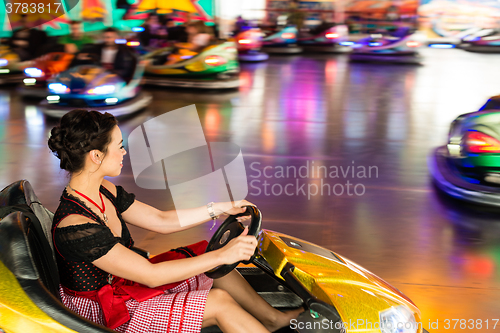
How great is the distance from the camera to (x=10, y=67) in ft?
24.6

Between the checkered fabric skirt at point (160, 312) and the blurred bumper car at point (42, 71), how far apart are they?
19.1 ft

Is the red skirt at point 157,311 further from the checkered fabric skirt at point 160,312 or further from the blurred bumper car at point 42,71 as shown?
the blurred bumper car at point 42,71

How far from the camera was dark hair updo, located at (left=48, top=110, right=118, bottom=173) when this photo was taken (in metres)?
1.42

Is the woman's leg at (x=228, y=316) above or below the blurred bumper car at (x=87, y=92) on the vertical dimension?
above

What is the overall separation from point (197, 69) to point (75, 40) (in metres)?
1.85

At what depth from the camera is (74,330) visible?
1.25 metres

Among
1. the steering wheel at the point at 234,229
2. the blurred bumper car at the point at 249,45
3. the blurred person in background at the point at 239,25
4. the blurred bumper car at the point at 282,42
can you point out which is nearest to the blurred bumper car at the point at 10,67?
the blurred bumper car at the point at 249,45

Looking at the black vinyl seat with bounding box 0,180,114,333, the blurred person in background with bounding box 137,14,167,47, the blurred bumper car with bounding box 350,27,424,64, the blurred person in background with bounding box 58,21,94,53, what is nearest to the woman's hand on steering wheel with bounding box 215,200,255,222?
the black vinyl seat with bounding box 0,180,114,333

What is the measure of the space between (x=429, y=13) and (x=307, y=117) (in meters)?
9.23

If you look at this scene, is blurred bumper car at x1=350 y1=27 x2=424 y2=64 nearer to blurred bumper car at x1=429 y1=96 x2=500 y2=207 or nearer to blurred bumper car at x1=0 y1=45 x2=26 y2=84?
blurred bumper car at x1=0 y1=45 x2=26 y2=84

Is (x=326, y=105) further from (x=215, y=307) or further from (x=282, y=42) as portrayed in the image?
(x=215, y=307)

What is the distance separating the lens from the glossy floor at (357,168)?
2.71 meters

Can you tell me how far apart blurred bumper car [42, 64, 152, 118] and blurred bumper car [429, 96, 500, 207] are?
3816 mm

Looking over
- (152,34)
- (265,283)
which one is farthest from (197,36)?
(265,283)
